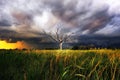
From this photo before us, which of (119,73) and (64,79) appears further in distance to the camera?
(119,73)

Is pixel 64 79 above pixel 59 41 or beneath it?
beneath

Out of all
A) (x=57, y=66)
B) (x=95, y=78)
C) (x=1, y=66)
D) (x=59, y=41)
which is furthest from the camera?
(x=59, y=41)

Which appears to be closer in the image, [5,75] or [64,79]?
[64,79]

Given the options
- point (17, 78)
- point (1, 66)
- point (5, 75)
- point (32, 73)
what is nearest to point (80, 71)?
point (32, 73)

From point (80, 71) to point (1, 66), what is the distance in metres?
2.65

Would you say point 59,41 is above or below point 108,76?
above

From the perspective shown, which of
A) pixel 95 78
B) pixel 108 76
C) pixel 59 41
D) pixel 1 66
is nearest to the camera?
pixel 95 78

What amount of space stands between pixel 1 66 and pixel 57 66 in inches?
86.0

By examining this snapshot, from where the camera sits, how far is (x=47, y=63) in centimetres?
523

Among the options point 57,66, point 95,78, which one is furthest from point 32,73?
point 95,78

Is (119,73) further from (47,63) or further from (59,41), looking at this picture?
(59,41)

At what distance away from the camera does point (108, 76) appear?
4.32m

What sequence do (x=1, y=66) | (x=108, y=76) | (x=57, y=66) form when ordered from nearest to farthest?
(x=108, y=76) → (x=57, y=66) → (x=1, y=66)

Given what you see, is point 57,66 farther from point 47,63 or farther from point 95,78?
point 95,78
